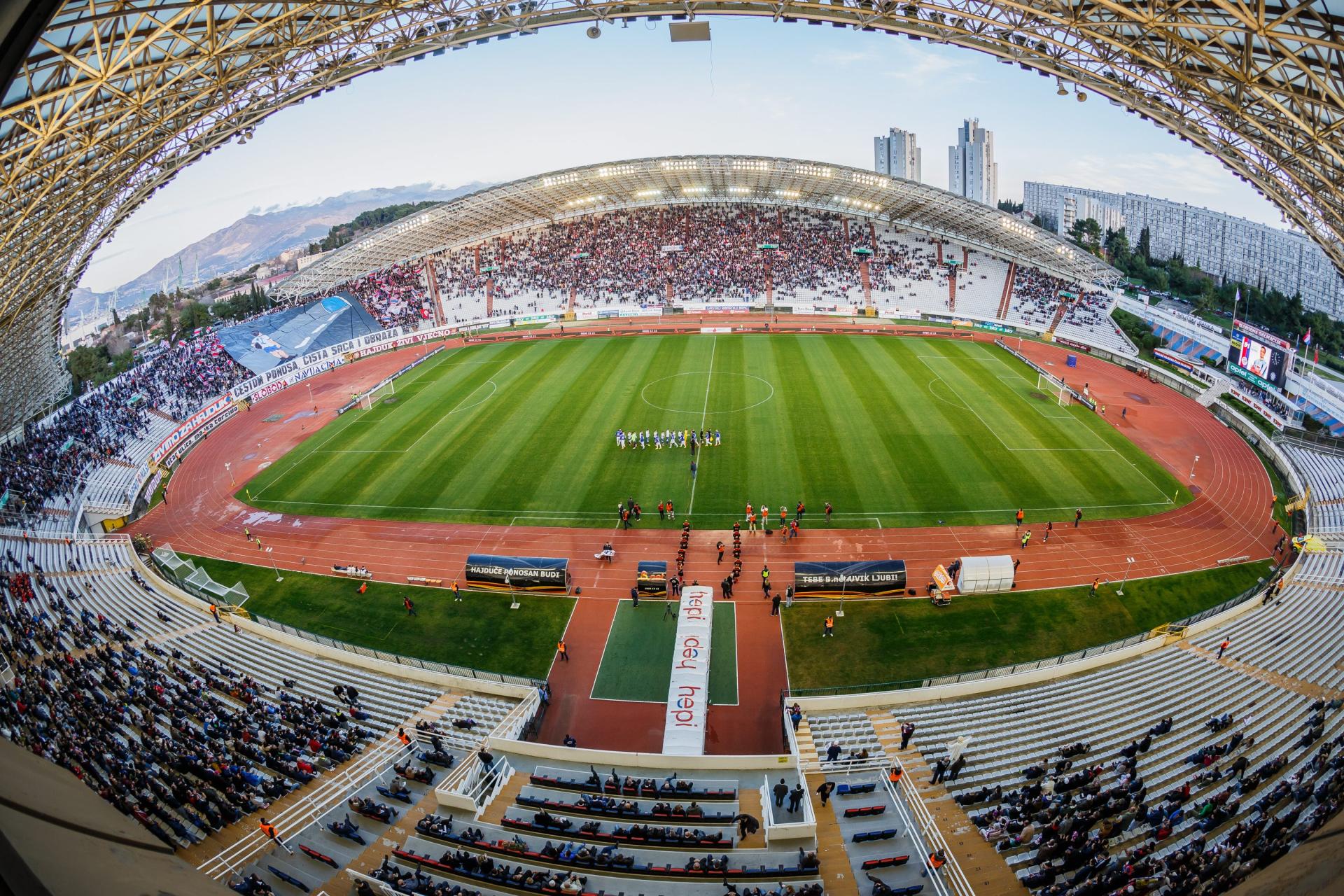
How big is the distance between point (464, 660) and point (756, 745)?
32.7 ft

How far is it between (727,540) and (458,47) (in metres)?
21.0

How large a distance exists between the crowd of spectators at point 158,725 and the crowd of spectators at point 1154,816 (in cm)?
1636

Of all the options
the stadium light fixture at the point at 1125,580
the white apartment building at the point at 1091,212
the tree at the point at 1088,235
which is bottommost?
the stadium light fixture at the point at 1125,580

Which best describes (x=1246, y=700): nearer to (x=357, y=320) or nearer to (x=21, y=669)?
(x=21, y=669)

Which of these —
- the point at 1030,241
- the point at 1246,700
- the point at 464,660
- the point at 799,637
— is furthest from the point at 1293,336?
the point at 464,660

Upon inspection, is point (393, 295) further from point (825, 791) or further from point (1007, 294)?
point (825, 791)

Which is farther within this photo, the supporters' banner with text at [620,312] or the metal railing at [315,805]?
the supporters' banner with text at [620,312]

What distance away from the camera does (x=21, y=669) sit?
20172mm

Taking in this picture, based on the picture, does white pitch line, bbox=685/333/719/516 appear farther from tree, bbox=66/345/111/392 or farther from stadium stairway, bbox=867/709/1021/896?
tree, bbox=66/345/111/392

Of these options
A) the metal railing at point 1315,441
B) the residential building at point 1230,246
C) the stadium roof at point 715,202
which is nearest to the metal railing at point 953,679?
the metal railing at point 1315,441

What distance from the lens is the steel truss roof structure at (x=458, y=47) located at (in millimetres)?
18812

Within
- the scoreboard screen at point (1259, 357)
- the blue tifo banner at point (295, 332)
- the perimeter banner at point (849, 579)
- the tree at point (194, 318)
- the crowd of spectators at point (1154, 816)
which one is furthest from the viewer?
the tree at point (194, 318)

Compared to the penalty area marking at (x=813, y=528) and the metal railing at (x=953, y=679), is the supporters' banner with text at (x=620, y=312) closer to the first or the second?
the penalty area marking at (x=813, y=528)

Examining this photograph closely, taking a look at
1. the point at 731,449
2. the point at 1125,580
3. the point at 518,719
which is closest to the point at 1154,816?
the point at 1125,580
